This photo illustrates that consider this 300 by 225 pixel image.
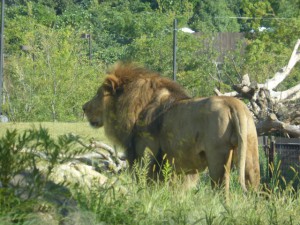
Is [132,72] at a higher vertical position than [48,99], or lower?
higher

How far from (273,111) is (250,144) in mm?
6174

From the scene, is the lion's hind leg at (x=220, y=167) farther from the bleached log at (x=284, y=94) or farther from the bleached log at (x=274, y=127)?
the bleached log at (x=284, y=94)

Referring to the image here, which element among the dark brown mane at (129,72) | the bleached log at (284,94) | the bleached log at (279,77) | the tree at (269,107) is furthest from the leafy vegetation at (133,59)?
the dark brown mane at (129,72)

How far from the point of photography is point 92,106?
42.3 ft

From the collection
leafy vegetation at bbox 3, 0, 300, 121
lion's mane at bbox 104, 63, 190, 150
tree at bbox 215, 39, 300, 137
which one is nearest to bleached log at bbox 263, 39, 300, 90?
tree at bbox 215, 39, 300, 137

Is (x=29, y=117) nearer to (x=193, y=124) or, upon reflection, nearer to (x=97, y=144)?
(x=97, y=144)

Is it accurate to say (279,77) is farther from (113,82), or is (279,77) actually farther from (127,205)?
(127,205)

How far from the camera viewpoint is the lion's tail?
10297 millimetres

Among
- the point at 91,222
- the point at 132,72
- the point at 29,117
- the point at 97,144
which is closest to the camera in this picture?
the point at 91,222

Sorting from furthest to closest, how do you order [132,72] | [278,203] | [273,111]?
[273,111] → [132,72] → [278,203]

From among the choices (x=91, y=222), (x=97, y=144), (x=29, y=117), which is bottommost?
(x=29, y=117)

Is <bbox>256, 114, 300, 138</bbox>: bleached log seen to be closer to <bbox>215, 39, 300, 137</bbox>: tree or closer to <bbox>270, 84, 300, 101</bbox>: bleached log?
<bbox>215, 39, 300, 137</bbox>: tree

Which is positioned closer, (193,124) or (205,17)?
(193,124)

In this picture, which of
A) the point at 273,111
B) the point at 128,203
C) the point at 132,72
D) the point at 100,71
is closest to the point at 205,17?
the point at 100,71
